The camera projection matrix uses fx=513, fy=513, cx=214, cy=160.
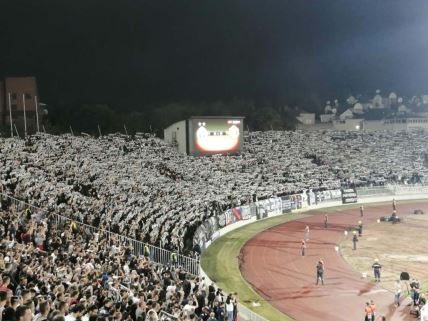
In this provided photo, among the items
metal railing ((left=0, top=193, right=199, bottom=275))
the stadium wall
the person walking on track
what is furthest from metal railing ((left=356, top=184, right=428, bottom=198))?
metal railing ((left=0, top=193, right=199, bottom=275))

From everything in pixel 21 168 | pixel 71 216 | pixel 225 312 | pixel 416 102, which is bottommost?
pixel 225 312

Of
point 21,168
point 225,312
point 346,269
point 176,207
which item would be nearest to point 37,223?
point 225,312

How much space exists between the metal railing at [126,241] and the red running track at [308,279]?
14.4 ft

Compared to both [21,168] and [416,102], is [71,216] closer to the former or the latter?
[21,168]

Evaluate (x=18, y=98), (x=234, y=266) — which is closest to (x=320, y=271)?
(x=234, y=266)

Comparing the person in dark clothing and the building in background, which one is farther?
the building in background

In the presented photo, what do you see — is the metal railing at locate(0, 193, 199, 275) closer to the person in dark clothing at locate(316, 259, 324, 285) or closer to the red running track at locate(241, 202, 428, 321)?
the red running track at locate(241, 202, 428, 321)

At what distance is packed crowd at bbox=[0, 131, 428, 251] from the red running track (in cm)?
489

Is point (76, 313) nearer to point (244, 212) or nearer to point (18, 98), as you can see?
point (244, 212)

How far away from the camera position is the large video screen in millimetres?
59656

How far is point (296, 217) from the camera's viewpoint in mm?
51312

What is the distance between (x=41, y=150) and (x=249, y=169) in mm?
26471

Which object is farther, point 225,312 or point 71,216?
point 71,216

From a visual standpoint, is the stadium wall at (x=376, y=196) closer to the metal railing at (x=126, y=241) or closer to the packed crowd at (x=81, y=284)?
the metal railing at (x=126, y=241)
